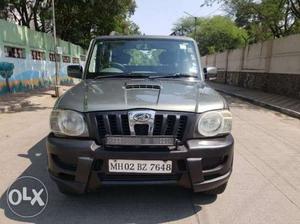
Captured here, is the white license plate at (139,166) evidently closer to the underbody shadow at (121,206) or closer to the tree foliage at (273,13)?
the underbody shadow at (121,206)

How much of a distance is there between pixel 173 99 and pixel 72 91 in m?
1.25

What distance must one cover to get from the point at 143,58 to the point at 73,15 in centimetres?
2607

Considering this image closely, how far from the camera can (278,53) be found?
1886cm

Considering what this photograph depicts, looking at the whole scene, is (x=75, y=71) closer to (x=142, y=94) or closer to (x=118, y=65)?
(x=118, y=65)

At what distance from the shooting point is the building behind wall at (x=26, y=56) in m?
16.1

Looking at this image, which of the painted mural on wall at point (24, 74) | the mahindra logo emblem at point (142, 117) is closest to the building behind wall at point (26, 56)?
the painted mural on wall at point (24, 74)

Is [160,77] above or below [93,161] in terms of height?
above

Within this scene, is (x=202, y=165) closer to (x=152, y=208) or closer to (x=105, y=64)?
(x=152, y=208)

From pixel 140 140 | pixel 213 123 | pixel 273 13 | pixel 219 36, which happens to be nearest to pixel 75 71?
pixel 140 140

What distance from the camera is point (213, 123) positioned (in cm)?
377

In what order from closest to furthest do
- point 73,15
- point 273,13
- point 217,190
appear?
point 217,190 < point 273,13 < point 73,15

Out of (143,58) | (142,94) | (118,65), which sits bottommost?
(142,94)

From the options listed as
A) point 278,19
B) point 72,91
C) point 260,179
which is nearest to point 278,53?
point 278,19

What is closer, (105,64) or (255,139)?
(105,64)
